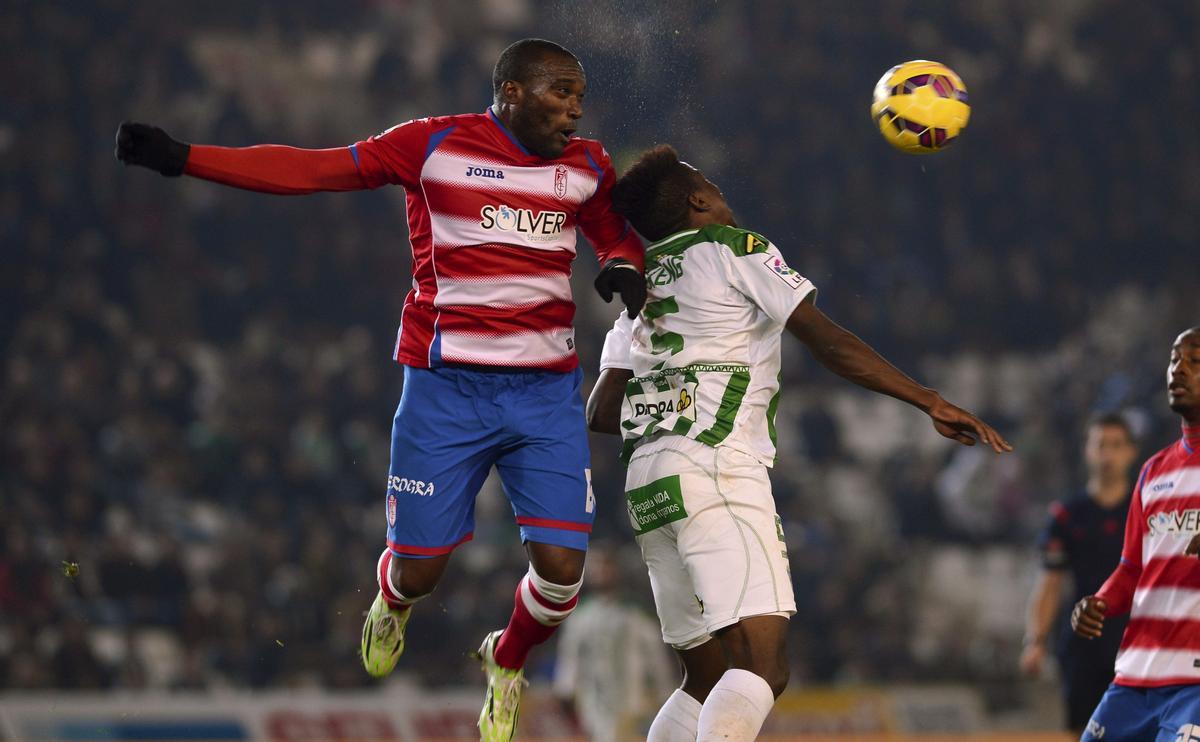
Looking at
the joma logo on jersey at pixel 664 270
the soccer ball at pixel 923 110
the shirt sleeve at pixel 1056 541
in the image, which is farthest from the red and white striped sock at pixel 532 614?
the shirt sleeve at pixel 1056 541

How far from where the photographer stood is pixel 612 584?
36.0 feet

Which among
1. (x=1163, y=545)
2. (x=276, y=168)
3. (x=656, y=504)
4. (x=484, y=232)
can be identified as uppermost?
(x=276, y=168)

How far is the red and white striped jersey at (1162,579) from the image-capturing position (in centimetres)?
507

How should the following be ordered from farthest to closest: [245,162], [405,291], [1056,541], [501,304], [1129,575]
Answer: [405,291], [1056,541], [1129,575], [501,304], [245,162]

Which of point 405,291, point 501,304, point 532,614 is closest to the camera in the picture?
point 501,304

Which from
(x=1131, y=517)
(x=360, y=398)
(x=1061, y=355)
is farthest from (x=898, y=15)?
(x=1131, y=517)

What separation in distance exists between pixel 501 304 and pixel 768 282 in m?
0.94

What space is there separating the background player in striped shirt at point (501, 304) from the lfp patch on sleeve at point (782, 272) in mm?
455

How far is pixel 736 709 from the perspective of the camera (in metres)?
4.57

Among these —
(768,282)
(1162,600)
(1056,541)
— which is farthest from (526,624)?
(1056,541)

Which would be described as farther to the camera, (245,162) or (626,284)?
(626,284)

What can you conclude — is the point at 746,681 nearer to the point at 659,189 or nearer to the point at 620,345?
the point at 620,345

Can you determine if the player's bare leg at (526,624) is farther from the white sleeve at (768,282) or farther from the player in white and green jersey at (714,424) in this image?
the white sleeve at (768,282)

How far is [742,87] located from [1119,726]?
1121 centimetres
